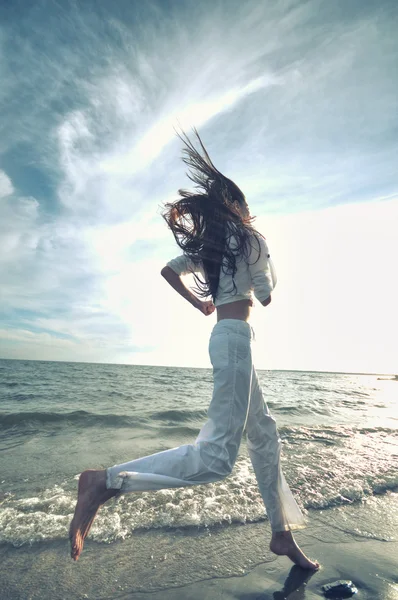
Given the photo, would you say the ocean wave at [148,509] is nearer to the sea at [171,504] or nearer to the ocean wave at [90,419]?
the sea at [171,504]

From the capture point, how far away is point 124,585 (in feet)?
6.53

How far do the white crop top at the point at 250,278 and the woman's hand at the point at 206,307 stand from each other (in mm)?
211

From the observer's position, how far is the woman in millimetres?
1902

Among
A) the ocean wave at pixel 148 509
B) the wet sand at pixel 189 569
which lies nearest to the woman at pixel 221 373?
the wet sand at pixel 189 569

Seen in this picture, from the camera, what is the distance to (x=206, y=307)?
8.19 ft

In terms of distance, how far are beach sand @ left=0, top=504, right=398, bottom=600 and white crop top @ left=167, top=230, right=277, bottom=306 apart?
5.72 feet

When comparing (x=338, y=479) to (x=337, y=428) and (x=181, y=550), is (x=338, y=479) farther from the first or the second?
(x=337, y=428)

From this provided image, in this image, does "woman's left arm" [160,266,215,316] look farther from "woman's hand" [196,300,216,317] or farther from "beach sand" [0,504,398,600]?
"beach sand" [0,504,398,600]

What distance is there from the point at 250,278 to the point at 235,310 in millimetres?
241

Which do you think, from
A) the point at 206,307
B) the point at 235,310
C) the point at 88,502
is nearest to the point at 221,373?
the point at 235,310

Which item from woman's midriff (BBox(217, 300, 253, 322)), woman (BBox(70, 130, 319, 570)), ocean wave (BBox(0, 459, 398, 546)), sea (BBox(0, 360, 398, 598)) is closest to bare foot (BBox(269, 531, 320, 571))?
woman (BBox(70, 130, 319, 570))

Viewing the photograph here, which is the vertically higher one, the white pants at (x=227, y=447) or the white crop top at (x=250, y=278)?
the white crop top at (x=250, y=278)

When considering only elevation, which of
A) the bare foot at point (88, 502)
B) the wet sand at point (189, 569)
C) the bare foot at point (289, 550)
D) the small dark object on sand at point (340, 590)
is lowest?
the wet sand at point (189, 569)

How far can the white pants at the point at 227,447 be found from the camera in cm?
189
